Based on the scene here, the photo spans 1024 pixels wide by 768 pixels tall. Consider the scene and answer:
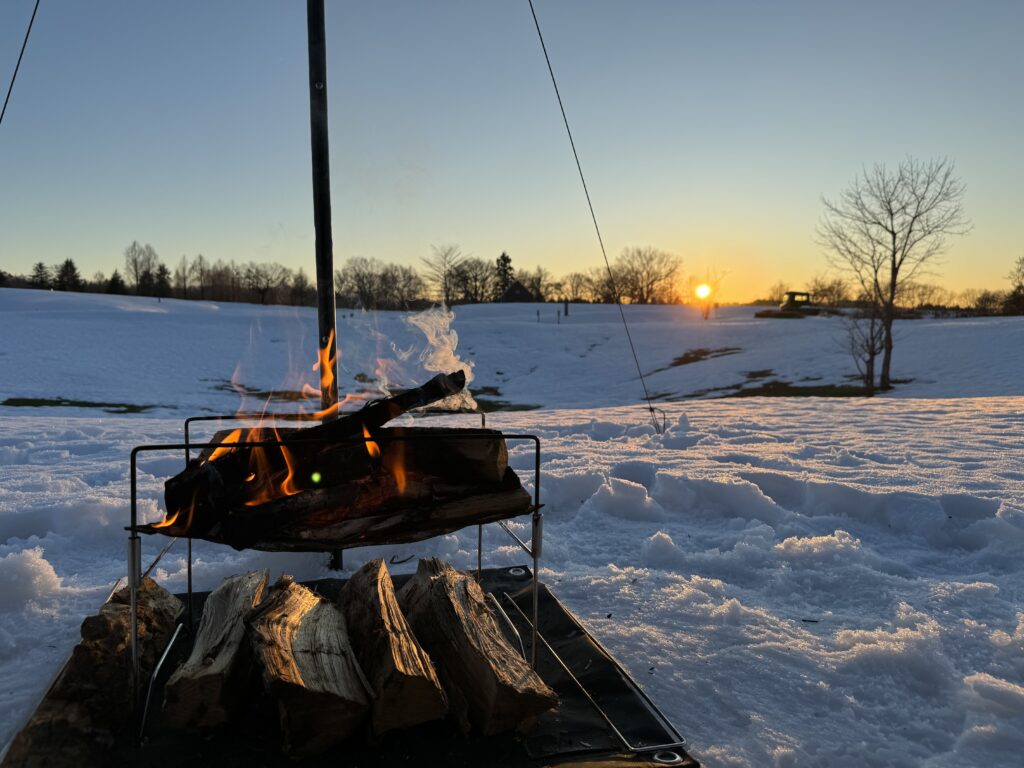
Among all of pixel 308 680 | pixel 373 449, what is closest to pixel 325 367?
pixel 373 449

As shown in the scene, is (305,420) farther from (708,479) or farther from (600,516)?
(708,479)

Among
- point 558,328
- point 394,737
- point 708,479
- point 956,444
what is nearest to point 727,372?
point 558,328

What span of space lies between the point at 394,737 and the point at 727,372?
2660 cm

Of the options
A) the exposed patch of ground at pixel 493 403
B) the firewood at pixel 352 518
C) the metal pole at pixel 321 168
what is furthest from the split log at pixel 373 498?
the exposed patch of ground at pixel 493 403

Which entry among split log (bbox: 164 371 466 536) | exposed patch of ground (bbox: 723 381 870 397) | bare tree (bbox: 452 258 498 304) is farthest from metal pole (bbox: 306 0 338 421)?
bare tree (bbox: 452 258 498 304)

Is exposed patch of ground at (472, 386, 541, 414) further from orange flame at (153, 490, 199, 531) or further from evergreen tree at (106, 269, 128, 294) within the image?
evergreen tree at (106, 269, 128, 294)

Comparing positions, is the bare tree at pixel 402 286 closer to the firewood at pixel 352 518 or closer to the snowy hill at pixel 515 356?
the snowy hill at pixel 515 356

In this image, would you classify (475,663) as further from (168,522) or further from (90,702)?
(90,702)

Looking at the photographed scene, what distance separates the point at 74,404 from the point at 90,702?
63.5ft

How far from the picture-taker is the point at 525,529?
206 inches

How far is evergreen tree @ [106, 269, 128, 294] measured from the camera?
65.0 meters

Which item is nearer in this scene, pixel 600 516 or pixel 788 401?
pixel 600 516

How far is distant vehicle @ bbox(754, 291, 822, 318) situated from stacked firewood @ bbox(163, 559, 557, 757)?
47.5 meters

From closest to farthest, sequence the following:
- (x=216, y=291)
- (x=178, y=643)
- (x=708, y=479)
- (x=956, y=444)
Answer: (x=178, y=643) < (x=708, y=479) < (x=956, y=444) < (x=216, y=291)
